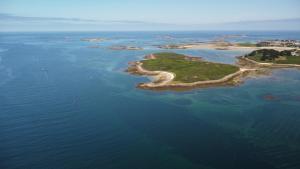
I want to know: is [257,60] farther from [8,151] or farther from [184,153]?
[8,151]

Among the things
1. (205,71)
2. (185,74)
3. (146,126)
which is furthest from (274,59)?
(146,126)

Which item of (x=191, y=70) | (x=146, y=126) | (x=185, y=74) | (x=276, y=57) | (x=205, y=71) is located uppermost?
(x=276, y=57)

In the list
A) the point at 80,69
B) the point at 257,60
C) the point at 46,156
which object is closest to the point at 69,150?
the point at 46,156

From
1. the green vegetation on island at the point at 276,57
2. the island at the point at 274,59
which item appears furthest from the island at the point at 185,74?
the green vegetation on island at the point at 276,57

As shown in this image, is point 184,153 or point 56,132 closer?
point 184,153

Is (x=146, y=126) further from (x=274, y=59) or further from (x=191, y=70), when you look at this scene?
(x=274, y=59)

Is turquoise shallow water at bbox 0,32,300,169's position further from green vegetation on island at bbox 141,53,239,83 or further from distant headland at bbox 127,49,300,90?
green vegetation on island at bbox 141,53,239,83

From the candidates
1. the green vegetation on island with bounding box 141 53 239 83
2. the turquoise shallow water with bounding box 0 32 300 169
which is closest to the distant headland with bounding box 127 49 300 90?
the green vegetation on island with bounding box 141 53 239 83
